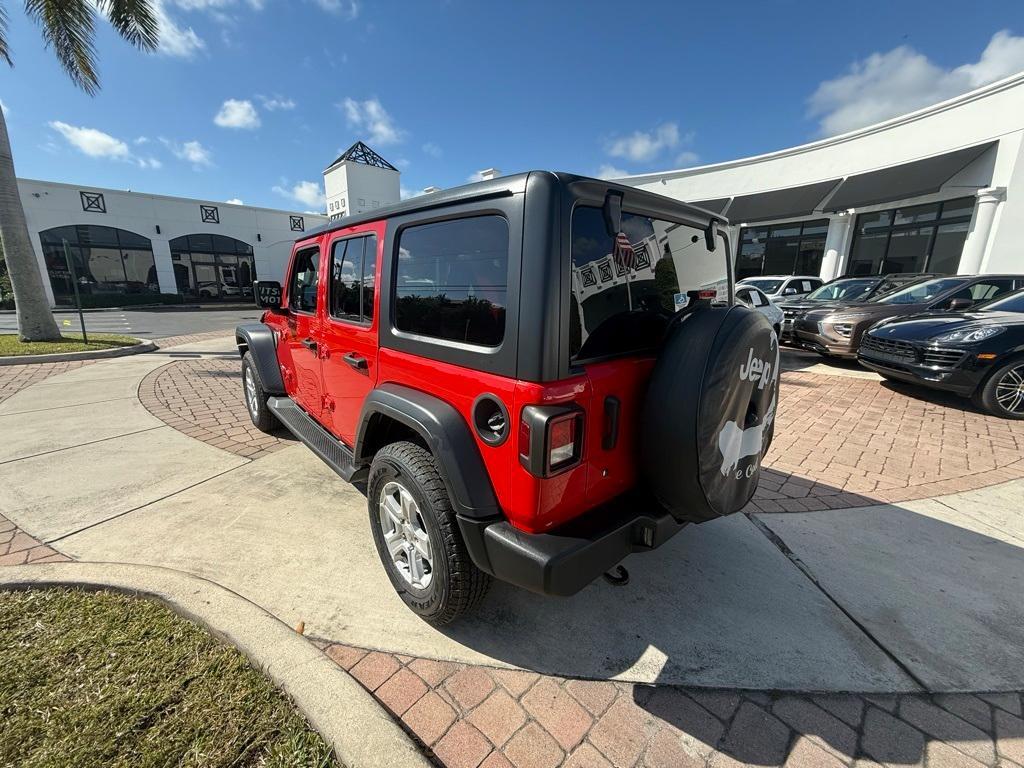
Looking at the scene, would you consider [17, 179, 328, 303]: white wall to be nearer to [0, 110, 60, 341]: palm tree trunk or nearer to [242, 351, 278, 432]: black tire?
[0, 110, 60, 341]: palm tree trunk

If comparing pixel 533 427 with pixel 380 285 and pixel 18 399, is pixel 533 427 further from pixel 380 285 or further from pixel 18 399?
pixel 18 399

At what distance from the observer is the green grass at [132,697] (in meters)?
1.52

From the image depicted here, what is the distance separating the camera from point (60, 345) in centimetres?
892

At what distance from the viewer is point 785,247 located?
17.3 m

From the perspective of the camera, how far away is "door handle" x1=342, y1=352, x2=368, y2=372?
254 cm

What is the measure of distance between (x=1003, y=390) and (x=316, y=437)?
736 centimetres

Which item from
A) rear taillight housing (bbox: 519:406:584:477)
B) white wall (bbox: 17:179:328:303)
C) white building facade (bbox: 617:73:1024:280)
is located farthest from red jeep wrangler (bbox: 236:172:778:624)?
white wall (bbox: 17:179:328:303)

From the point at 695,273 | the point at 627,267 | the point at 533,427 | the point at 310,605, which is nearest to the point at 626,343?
the point at 627,267

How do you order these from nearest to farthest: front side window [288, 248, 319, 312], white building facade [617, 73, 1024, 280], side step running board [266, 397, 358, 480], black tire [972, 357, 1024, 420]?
side step running board [266, 397, 358, 480], front side window [288, 248, 319, 312], black tire [972, 357, 1024, 420], white building facade [617, 73, 1024, 280]

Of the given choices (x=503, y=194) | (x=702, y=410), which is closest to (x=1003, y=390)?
(x=702, y=410)

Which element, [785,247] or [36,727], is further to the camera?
[785,247]

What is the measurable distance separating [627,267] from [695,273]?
2.34 feet

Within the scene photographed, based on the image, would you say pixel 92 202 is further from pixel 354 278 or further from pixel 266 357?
pixel 354 278

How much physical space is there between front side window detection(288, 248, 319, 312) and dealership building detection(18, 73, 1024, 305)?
0.59 metres
